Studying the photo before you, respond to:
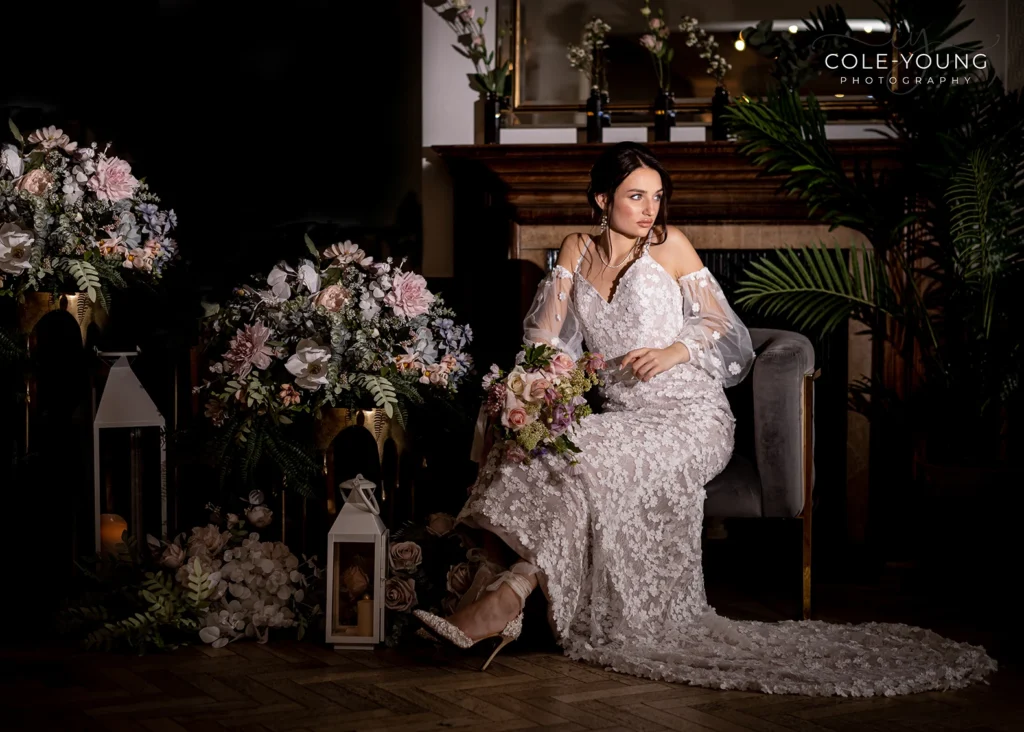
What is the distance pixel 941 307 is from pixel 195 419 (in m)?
2.72

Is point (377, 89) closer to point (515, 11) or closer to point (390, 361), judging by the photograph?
point (515, 11)

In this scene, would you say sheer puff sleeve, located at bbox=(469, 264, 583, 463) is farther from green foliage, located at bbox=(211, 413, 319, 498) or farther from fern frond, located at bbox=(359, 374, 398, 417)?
green foliage, located at bbox=(211, 413, 319, 498)

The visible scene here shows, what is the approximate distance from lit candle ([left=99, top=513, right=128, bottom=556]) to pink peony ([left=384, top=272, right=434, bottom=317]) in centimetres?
113

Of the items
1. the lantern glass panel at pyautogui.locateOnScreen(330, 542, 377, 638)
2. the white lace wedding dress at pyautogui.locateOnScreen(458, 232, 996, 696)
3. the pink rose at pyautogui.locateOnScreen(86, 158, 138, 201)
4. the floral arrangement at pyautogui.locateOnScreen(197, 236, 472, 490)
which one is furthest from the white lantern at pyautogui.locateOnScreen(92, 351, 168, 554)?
the white lace wedding dress at pyautogui.locateOnScreen(458, 232, 996, 696)

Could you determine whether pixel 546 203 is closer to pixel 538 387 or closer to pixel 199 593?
pixel 538 387

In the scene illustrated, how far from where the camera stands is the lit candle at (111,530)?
3.79 m

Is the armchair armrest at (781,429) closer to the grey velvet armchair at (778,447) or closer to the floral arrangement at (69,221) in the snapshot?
the grey velvet armchair at (778,447)

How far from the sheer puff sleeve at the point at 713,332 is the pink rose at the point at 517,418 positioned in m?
0.78

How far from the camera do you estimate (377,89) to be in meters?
4.88

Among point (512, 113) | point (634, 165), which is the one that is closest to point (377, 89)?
point (512, 113)

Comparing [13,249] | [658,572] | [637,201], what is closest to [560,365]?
[658,572]

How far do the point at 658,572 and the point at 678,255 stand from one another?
110cm

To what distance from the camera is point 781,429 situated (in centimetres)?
364

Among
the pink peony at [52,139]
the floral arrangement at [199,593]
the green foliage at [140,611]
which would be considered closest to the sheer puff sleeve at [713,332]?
the floral arrangement at [199,593]
